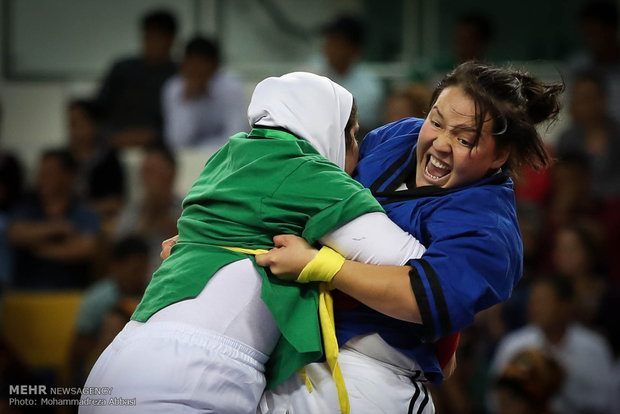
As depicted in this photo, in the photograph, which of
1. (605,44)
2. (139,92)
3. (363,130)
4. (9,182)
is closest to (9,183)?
(9,182)

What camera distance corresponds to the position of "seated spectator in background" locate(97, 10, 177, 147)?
5176 millimetres

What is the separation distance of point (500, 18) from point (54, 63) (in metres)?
2.63

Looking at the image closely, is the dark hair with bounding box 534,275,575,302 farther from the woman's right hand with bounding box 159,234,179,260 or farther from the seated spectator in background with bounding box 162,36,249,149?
the woman's right hand with bounding box 159,234,179,260

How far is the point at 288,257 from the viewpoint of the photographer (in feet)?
5.76

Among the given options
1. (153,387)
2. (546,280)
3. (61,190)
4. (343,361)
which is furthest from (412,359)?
(61,190)

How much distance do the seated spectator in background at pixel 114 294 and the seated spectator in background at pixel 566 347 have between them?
1582mm

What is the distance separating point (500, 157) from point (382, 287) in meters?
0.39

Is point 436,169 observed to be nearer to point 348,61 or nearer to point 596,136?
point 596,136

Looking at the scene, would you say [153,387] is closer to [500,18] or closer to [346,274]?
[346,274]

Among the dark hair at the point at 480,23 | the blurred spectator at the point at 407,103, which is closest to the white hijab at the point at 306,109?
the blurred spectator at the point at 407,103

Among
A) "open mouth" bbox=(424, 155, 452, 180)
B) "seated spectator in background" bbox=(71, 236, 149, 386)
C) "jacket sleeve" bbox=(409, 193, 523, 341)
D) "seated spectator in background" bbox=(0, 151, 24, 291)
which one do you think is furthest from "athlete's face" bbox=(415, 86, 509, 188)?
"seated spectator in background" bbox=(0, 151, 24, 291)

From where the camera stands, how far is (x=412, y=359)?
73.9 inches

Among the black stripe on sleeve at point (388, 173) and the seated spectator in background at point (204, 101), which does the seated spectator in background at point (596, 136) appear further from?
the black stripe on sleeve at point (388, 173)

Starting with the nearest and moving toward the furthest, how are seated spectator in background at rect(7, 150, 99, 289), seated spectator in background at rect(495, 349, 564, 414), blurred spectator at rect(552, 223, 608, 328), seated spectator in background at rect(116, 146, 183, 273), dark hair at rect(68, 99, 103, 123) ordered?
seated spectator in background at rect(495, 349, 564, 414) < blurred spectator at rect(552, 223, 608, 328) < seated spectator in background at rect(116, 146, 183, 273) < seated spectator in background at rect(7, 150, 99, 289) < dark hair at rect(68, 99, 103, 123)
